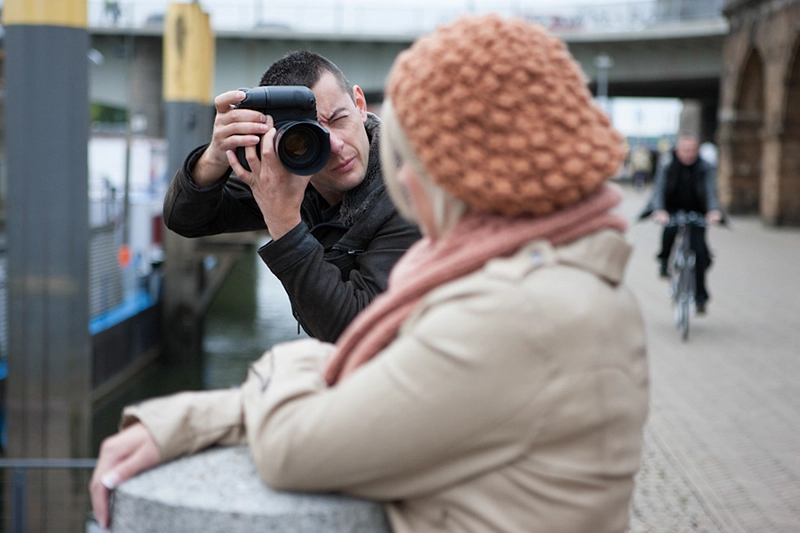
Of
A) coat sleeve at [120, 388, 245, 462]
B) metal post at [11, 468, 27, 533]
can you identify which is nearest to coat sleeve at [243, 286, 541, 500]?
coat sleeve at [120, 388, 245, 462]

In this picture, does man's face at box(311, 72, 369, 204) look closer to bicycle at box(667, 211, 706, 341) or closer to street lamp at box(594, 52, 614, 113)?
bicycle at box(667, 211, 706, 341)

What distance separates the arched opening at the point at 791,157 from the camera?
24531 mm

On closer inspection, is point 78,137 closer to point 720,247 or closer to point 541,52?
point 541,52

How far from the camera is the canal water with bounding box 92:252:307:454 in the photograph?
47.2ft

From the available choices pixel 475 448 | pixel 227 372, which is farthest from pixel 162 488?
pixel 227 372

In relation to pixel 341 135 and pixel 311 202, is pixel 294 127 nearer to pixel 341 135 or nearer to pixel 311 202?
pixel 341 135

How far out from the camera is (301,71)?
2574mm

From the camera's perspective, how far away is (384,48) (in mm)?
33656

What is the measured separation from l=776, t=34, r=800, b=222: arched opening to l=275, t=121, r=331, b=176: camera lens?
2445cm

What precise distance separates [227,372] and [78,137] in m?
8.96

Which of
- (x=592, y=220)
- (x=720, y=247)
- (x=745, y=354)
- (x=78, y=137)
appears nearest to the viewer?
(x=592, y=220)

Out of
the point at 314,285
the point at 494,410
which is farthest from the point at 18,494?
the point at 494,410

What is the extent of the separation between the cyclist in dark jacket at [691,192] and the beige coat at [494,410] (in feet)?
30.5

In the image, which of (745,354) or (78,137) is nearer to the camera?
(78,137)
